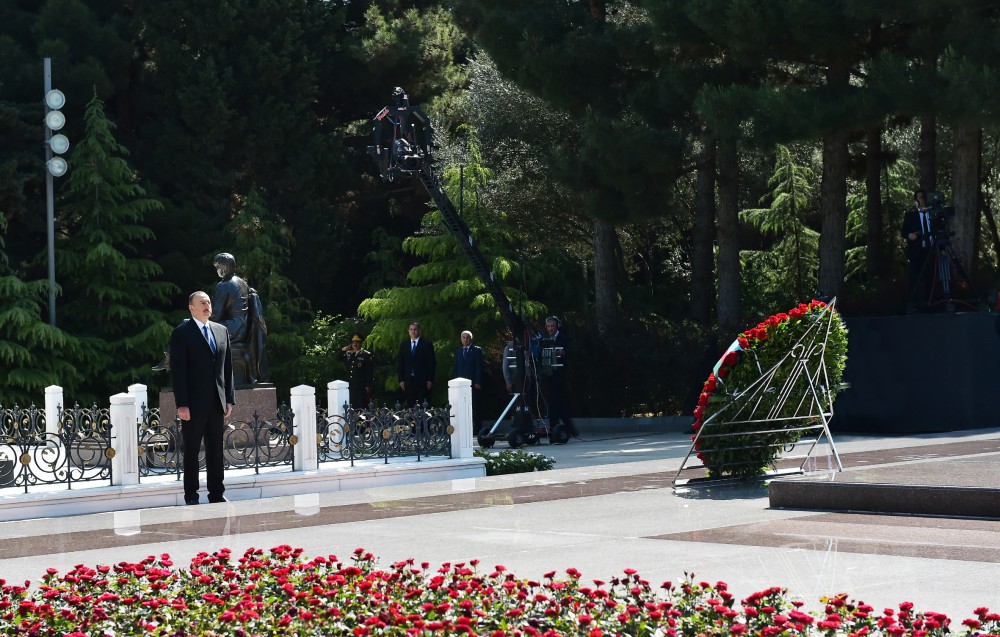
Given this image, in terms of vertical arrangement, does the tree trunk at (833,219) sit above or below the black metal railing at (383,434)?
→ above

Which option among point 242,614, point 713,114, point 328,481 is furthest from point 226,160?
point 242,614

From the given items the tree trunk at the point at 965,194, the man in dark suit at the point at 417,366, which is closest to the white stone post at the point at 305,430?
the man in dark suit at the point at 417,366

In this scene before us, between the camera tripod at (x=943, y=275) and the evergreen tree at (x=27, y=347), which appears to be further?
the evergreen tree at (x=27, y=347)

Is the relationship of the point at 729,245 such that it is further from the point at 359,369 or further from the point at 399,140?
the point at 399,140

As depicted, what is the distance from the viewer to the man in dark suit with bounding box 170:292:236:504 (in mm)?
11055

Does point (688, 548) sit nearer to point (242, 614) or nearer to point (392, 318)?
point (242, 614)

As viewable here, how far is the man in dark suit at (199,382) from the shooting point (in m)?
11.1

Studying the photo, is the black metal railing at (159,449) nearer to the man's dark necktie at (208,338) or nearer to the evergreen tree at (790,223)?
the man's dark necktie at (208,338)

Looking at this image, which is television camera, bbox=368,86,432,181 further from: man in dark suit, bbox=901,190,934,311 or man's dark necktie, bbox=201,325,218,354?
man in dark suit, bbox=901,190,934,311

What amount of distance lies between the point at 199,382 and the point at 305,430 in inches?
97.5

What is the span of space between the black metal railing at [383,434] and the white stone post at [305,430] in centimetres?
30

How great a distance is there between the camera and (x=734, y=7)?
69.7 feet

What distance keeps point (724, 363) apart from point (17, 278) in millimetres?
19967

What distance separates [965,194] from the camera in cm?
2245
